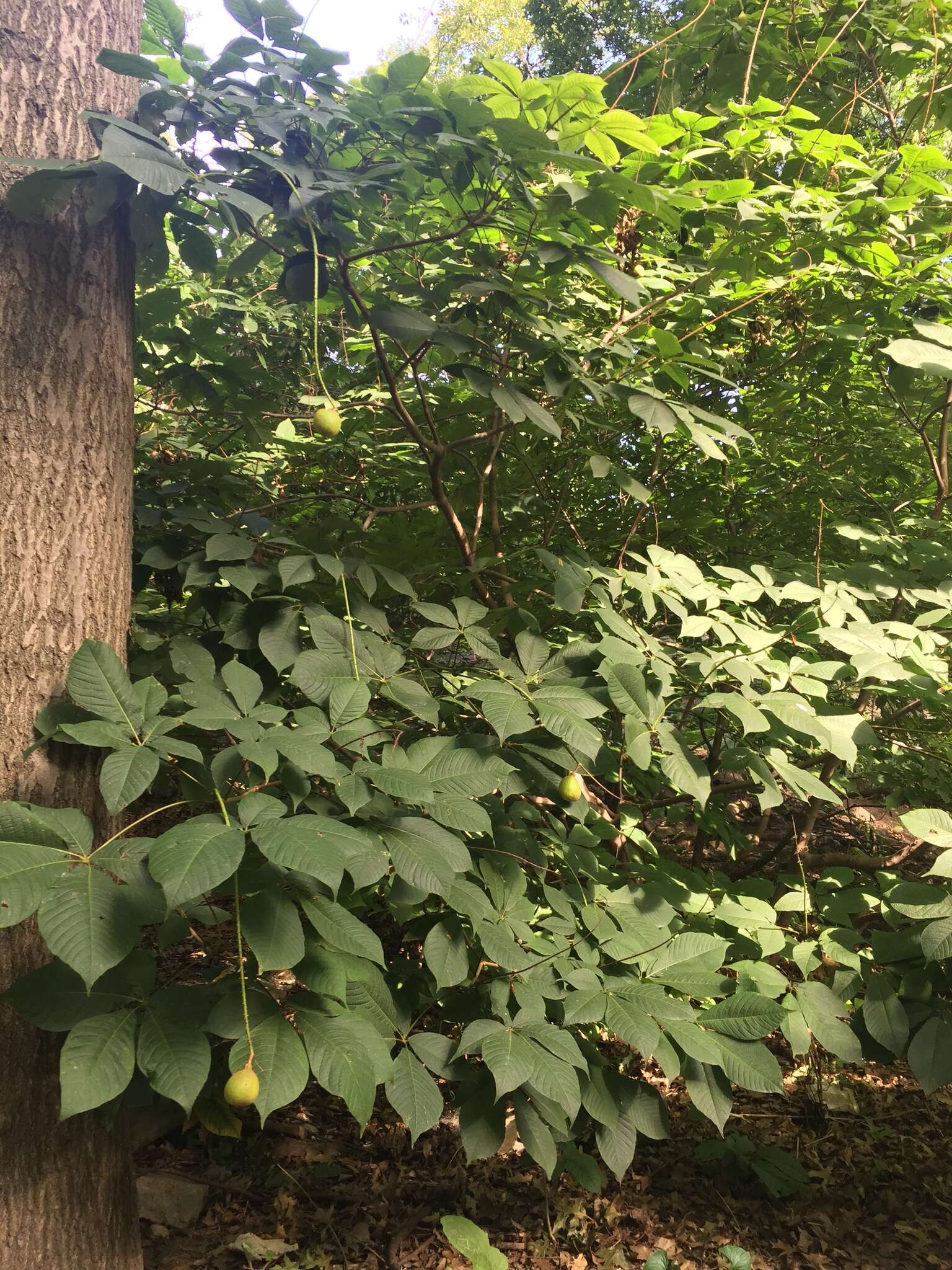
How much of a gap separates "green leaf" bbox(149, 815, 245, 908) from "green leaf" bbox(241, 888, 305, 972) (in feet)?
0.50

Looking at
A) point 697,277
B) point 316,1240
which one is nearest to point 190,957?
point 316,1240

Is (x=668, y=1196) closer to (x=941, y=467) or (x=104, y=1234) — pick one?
(x=104, y=1234)

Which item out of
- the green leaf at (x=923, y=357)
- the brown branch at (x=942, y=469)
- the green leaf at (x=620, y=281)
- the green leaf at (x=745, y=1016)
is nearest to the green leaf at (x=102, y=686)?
the green leaf at (x=620, y=281)

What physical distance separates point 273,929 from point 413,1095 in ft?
1.47

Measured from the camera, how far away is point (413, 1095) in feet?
4.33

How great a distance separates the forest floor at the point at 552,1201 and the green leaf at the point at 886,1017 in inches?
36.8

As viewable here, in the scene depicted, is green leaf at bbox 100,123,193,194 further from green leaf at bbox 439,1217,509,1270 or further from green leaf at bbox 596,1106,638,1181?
green leaf at bbox 439,1217,509,1270

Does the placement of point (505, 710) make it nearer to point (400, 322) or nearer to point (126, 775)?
point (126, 775)

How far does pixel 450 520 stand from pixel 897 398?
1362 mm

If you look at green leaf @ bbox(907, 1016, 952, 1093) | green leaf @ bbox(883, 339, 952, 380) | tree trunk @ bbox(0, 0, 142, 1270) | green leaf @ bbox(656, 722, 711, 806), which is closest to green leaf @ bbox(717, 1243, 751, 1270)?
green leaf @ bbox(907, 1016, 952, 1093)

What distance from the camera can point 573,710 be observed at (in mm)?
1501

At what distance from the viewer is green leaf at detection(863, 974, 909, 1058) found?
1.66 meters

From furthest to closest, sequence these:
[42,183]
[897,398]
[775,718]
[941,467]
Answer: [941,467] < [897,398] < [775,718] < [42,183]

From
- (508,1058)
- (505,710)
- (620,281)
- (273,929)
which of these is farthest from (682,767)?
(620,281)
